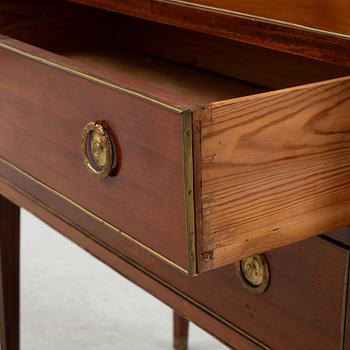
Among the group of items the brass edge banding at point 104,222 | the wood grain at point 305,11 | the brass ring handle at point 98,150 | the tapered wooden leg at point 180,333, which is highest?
the wood grain at point 305,11

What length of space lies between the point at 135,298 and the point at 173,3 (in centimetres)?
118

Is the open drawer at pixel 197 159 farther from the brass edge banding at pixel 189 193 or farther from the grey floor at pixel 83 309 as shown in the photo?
the grey floor at pixel 83 309

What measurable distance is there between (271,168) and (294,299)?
0.19 m

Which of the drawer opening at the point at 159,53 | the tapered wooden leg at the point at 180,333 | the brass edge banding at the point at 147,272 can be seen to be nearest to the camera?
the brass edge banding at the point at 147,272

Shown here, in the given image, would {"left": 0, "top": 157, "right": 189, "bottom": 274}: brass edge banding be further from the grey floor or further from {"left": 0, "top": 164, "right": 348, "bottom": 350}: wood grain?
the grey floor

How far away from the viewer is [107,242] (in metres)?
1.00

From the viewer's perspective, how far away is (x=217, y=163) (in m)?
0.63

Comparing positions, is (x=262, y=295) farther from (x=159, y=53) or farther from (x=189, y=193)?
(x=159, y=53)

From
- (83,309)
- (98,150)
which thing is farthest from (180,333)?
(98,150)

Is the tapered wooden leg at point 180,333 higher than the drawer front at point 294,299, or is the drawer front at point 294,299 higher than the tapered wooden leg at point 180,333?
the drawer front at point 294,299

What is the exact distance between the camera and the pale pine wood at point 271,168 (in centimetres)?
63

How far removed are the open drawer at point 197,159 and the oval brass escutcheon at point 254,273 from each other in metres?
0.12

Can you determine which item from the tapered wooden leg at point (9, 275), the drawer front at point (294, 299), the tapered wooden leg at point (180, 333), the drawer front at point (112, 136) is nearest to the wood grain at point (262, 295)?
the drawer front at point (294, 299)

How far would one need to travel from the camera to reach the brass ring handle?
755 mm
